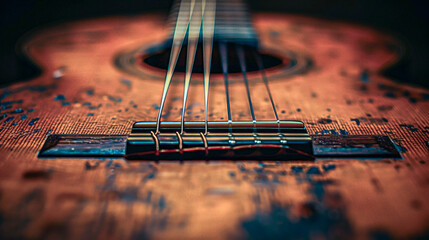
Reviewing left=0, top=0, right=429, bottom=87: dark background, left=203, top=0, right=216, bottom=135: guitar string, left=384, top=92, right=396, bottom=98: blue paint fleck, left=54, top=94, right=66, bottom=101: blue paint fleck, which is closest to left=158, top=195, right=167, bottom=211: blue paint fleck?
left=203, top=0, right=216, bottom=135: guitar string

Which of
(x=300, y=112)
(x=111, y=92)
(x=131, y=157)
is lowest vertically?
(x=131, y=157)

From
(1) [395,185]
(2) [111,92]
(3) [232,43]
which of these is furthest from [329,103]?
(2) [111,92]

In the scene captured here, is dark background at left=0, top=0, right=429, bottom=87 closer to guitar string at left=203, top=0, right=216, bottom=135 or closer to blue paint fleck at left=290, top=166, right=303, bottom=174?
guitar string at left=203, top=0, right=216, bottom=135

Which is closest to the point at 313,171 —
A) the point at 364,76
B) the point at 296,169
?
the point at 296,169

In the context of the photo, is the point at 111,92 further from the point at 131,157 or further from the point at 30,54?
the point at 30,54

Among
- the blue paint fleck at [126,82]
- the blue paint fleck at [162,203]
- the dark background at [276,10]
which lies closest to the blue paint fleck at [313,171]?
the blue paint fleck at [162,203]

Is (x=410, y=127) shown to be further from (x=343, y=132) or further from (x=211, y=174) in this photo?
(x=211, y=174)

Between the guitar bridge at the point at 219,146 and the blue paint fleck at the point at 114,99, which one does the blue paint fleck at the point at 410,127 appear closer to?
the guitar bridge at the point at 219,146
